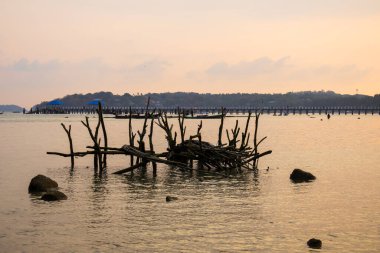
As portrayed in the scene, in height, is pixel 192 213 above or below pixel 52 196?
below

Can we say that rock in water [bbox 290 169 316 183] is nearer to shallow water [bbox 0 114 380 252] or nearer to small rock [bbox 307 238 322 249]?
shallow water [bbox 0 114 380 252]

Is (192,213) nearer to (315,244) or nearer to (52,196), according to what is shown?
(315,244)

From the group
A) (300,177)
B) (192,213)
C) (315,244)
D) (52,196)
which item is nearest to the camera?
(315,244)

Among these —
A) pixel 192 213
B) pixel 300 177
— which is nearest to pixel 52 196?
pixel 192 213

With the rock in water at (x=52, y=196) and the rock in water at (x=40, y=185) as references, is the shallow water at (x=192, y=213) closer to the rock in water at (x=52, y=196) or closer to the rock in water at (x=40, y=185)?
the rock in water at (x=52, y=196)

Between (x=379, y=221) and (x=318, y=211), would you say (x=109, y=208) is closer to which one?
(x=318, y=211)

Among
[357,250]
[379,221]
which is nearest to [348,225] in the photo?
[379,221]

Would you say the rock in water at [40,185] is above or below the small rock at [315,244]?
above

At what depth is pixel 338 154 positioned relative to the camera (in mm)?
44156

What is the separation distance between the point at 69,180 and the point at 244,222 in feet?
39.0

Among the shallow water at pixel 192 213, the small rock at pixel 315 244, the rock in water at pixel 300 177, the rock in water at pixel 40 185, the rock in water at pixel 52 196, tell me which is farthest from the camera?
the rock in water at pixel 300 177

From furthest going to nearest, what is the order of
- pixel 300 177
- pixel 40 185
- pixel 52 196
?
pixel 300 177 → pixel 40 185 → pixel 52 196

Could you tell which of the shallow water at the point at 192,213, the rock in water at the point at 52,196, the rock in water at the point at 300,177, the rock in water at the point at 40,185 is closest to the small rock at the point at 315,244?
the shallow water at the point at 192,213

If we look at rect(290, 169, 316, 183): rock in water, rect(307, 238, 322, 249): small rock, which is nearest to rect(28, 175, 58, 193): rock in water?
rect(290, 169, 316, 183): rock in water
